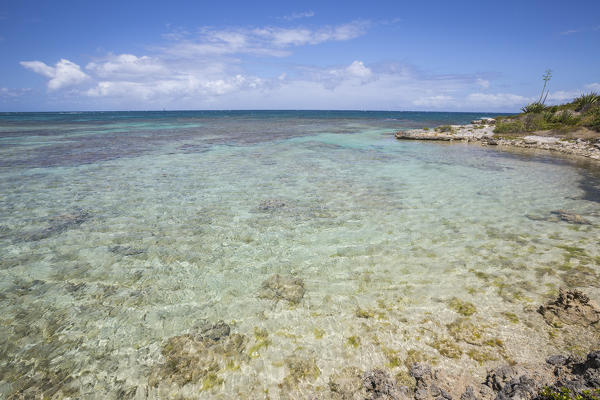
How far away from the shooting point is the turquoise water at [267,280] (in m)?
4.40

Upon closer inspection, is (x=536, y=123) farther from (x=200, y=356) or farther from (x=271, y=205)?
(x=200, y=356)

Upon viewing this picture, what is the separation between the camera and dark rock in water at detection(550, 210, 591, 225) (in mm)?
9516

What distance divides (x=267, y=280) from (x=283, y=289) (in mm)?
531

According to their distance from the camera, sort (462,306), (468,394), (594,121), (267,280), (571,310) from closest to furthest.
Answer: (468,394) < (571,310) < (462,306) < (267,280) < (594,121)

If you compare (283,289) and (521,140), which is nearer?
(283,289)

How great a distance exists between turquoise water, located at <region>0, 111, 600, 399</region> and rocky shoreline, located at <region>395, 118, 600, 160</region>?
15.6 m

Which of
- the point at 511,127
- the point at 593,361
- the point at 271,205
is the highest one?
the point at 511,127

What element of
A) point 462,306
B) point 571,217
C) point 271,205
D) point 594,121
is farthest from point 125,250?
point 594,121

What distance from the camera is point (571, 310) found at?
518cm

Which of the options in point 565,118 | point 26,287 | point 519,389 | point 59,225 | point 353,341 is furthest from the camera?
point 565,118

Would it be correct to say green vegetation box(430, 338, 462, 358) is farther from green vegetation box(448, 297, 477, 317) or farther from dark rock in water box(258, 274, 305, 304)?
dark rock in water box(258, 274, 305, 304)

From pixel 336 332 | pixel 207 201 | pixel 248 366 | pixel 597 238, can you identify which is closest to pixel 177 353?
pixel 248 366

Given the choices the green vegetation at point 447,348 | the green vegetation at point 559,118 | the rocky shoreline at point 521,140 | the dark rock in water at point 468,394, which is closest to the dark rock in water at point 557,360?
the green vegetation at point 447,348

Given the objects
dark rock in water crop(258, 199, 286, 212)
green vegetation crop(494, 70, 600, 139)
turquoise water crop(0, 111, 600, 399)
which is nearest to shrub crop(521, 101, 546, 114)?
green vegetation crop(494, 70, 600, 139)
